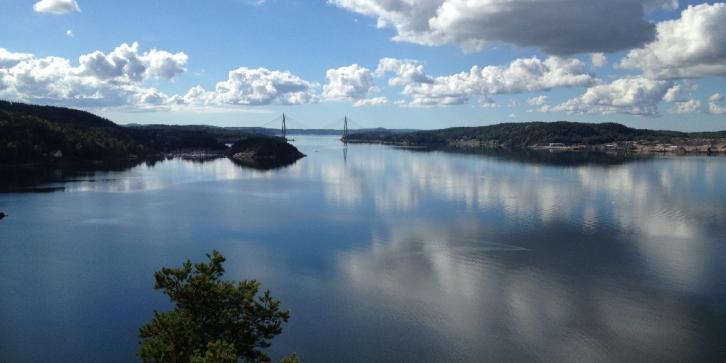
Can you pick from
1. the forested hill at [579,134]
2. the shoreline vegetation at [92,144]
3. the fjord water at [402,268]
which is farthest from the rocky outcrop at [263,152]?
the forested hill at [579,134]

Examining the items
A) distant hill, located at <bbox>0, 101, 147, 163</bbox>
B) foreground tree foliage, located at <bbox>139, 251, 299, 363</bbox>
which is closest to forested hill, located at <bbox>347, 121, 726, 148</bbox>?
distant hill, located at <bbox>0, 101, 147, 163</bbox>

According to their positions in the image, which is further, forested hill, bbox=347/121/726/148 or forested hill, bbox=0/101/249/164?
forested hill, bbox=347/121/726/148

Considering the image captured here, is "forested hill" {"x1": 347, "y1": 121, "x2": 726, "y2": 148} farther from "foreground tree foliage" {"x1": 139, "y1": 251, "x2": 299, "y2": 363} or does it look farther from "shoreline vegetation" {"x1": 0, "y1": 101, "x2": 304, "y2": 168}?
"foreground tree foliage" {"x1": 139, "y1": 251, "x2": 299, "y2": 363}

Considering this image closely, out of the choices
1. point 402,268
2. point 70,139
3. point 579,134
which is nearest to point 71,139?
point 70,139

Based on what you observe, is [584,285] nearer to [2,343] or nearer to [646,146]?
[2,343]

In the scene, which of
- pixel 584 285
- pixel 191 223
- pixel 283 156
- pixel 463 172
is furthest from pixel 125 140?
pixel 584 285

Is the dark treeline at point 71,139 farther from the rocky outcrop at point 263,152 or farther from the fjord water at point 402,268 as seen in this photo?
the fjord water at point 402,268
